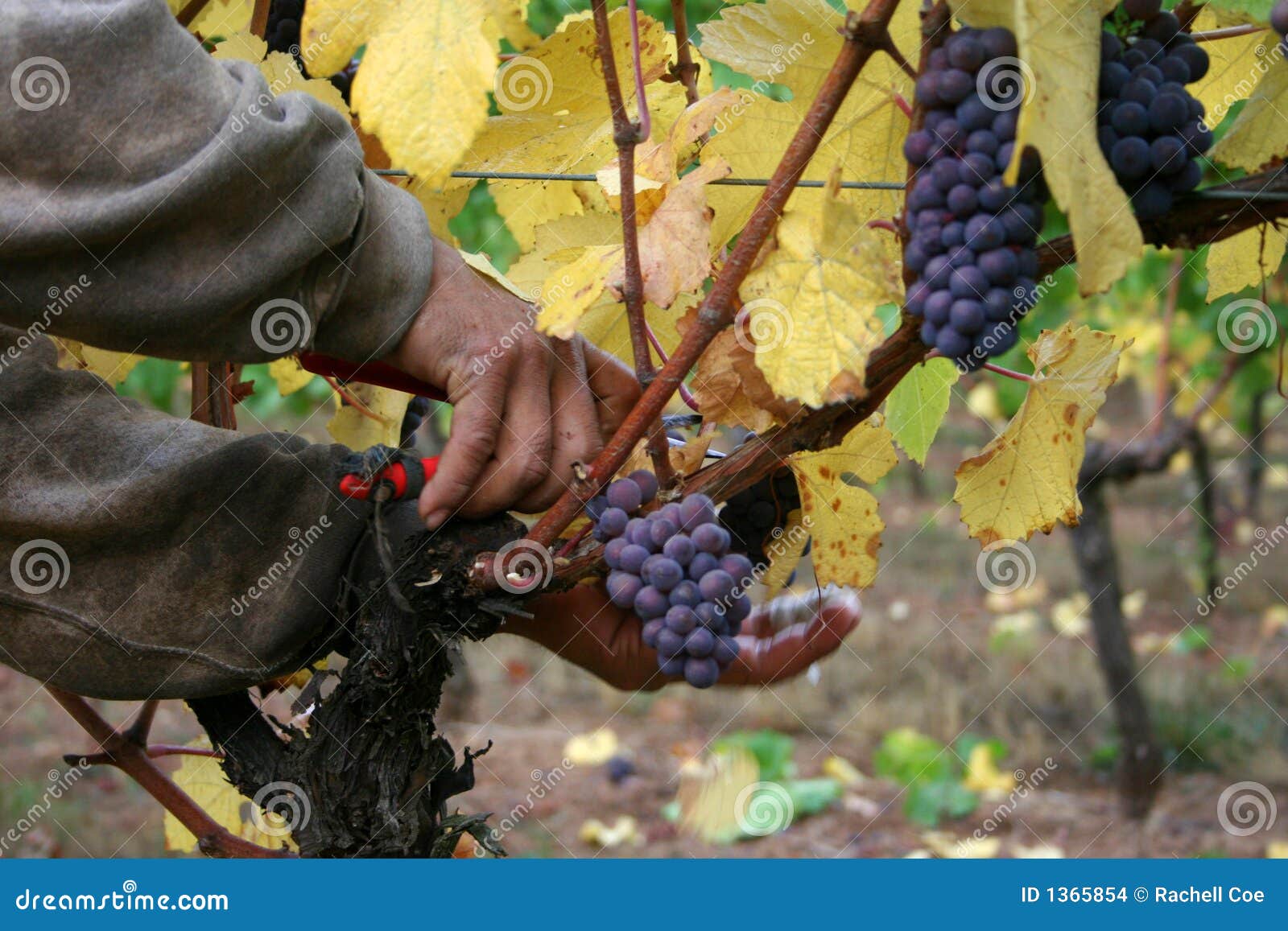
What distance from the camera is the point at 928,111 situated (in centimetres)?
86

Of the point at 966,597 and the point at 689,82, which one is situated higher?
the point at 689,82

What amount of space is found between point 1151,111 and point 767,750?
4.73m

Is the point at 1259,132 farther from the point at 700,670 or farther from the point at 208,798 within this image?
the point at 208,798

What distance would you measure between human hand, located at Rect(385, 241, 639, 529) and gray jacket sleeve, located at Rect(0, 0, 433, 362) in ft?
0.32

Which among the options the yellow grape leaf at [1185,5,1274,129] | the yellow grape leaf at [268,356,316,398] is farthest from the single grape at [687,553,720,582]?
the yellow grape leaf at [268,356,316,398]

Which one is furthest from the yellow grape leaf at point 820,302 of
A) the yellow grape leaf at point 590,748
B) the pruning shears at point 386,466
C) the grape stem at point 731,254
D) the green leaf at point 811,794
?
the yellow grape leaf at point 590,748

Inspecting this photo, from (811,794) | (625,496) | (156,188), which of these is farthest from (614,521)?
(811,794)

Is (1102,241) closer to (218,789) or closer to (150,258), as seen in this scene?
(150,258)

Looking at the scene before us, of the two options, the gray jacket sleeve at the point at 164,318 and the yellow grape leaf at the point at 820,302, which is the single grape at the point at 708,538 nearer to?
the yellow grape leaf at the point at 820,302

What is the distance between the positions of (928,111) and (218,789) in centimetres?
143

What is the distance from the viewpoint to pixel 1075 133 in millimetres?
795

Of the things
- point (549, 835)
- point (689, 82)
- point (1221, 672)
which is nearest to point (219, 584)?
point (689, 82)

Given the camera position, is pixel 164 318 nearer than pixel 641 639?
Yes

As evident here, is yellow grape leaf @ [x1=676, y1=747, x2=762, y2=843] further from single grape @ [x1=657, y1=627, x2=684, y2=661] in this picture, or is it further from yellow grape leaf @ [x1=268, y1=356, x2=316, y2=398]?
single grape @ [x1=657, y1=627, x2=684, y2=661]
